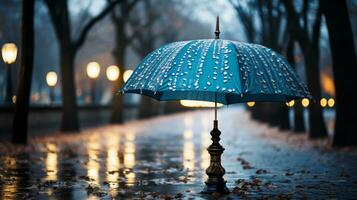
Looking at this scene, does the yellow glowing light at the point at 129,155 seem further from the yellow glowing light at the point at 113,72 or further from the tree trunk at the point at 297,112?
the yellow glowing light at the point at 113,72

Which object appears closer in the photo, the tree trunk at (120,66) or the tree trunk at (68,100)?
the tree trunk at (68,100)

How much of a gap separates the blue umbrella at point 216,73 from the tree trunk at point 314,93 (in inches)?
640

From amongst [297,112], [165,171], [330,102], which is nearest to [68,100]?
[297,112]

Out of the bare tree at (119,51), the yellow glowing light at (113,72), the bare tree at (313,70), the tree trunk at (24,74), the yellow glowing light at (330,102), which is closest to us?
the tree trunk at (24,74)

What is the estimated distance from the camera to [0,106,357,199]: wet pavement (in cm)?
1158

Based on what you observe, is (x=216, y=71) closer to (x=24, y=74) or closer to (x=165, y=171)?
(x=165, y=171)

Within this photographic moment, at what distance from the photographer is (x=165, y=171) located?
15547mm

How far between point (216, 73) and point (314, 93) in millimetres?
17641

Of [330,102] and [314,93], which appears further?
[330,102]

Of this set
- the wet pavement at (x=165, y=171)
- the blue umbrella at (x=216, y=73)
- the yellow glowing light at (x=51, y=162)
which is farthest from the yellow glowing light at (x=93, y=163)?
the blue umbrella at (x=216, y=73)

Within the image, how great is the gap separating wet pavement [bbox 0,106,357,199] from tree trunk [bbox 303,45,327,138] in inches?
92.2

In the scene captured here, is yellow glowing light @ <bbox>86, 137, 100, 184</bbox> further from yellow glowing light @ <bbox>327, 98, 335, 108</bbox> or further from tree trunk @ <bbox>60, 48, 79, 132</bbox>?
yellow glowing light @ <bbox>327, 98, 335, 108</bbox>

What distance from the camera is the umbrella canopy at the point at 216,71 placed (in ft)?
32.9

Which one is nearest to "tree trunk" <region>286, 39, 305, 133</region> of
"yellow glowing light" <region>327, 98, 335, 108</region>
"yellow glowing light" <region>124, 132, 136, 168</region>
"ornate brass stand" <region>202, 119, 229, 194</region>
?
"yellow glowing light" <region>124, 132, 136, 168</region>
